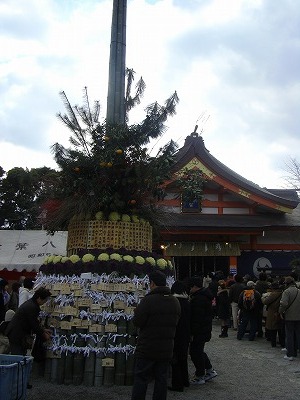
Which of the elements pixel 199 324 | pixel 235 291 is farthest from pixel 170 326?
pixel 235 291

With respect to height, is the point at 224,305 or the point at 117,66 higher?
the point at 117,66

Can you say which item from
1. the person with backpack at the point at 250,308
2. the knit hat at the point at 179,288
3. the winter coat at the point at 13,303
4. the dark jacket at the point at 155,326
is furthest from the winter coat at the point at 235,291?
the dark jacket at the point at 155,326

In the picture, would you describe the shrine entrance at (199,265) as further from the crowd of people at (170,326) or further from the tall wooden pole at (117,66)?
the tall wooden pole at (117,66)

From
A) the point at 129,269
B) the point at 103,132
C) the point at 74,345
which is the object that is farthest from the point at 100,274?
the point at 103,132

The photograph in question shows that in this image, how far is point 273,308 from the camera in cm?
991

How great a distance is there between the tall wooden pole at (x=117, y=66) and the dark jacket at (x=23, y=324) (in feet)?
11.3

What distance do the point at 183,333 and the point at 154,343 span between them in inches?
56.5

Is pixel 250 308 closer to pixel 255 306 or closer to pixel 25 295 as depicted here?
pixel 255 306

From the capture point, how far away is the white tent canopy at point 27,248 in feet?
45.7

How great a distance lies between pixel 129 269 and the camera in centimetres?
659

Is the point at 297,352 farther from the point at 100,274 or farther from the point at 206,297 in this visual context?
the point at 100,274

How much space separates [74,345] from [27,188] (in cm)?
1735

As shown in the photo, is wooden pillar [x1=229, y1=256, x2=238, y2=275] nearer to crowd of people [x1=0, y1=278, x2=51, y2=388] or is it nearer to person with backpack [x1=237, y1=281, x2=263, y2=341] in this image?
person with backpack [x1=237, y1=281, x2=263, y2=341]

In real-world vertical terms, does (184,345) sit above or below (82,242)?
below
